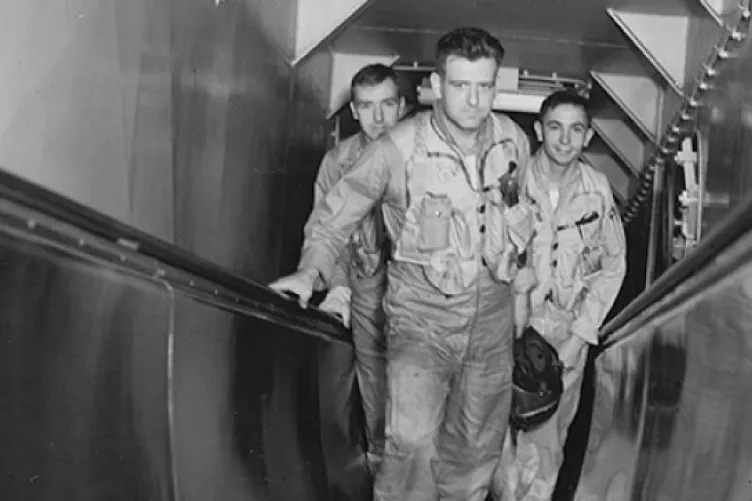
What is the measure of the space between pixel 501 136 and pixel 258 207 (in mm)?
1518

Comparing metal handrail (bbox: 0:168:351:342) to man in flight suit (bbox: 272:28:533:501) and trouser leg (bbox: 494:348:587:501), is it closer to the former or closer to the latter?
man in flight suit (bbox: 272:28:533:501)

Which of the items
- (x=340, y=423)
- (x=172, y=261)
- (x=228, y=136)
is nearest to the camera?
(x=172, y=261)

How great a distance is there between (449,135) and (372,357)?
1575 millimetres

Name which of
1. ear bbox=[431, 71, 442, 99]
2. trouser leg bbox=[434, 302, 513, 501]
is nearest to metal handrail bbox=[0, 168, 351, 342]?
trouser leg bbox=[434, 302, 513, 501]

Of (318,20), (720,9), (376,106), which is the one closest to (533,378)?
(376,106)

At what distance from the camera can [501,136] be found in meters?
3.77

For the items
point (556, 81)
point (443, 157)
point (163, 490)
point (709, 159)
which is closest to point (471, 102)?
point (443, 157)

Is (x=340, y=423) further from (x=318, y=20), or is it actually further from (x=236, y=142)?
(x=318, y=20)

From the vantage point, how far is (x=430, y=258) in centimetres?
364

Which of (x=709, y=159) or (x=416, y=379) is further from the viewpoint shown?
(x=709, y=159)

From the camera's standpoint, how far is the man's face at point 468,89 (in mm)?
3584

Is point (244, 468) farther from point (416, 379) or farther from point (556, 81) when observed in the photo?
point (556, 81)

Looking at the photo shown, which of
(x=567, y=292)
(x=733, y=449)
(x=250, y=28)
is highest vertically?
(x=250, y=28)

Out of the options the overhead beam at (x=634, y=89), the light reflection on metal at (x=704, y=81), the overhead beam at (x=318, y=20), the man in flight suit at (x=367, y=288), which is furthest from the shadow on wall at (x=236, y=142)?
the overhead beam at (x=634, y=89)
